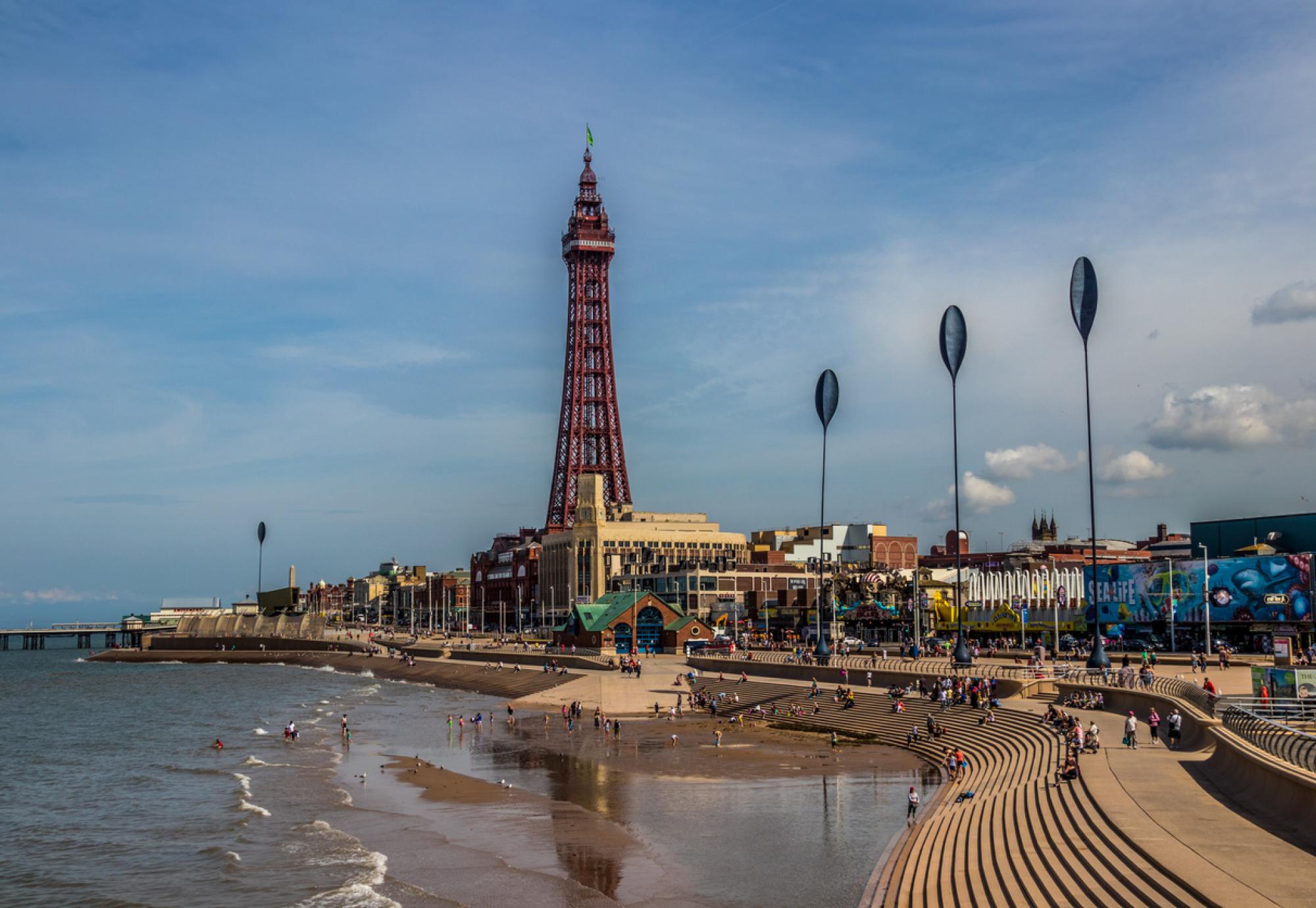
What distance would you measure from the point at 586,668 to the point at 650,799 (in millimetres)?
43474

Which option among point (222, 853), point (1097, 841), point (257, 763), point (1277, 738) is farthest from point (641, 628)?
point (1097, 841)

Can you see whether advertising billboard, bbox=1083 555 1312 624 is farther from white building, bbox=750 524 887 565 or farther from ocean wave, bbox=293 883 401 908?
white building, bbox=750 524 887 565

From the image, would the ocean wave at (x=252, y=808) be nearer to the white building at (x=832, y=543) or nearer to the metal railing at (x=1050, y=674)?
the metal railing at (x=1050, y=674)

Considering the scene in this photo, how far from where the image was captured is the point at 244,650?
14150cm

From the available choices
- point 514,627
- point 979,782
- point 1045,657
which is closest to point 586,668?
point 1045,657

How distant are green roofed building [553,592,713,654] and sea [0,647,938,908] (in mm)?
33788

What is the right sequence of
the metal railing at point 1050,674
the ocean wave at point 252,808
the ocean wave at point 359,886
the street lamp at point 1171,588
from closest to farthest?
the ocean wave at point 359,886 → the metal railing at point 1050,674 → the ocean wave at point 252,808 → the street lamp at point 1171,588

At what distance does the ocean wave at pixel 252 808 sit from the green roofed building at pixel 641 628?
53.6 meters

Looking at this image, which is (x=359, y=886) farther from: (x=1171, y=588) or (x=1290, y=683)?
(x=1171, y=588)

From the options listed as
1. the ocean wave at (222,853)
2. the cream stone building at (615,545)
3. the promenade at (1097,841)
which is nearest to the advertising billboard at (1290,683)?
the promenade at (1097,841)

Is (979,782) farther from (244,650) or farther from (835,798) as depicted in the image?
(244,650)

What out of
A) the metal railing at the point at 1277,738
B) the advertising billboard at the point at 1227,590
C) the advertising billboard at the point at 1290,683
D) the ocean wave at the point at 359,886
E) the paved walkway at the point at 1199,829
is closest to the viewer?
the paved walkway at the point at 1199,829

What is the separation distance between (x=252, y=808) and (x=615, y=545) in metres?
96.6

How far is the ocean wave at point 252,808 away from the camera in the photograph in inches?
1377
